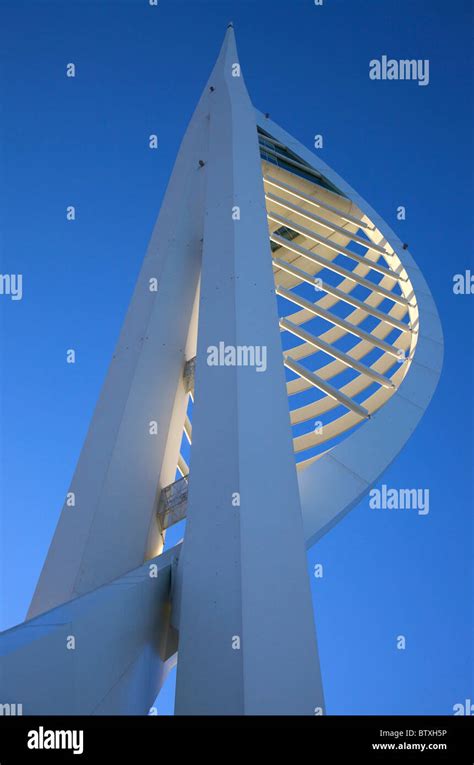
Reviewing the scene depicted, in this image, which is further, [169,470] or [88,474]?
[169,470]

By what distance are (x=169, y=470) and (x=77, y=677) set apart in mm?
2900

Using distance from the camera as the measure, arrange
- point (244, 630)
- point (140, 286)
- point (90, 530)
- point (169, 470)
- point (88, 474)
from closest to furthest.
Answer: point (244, 630)
point (90, 530)
point (88, 474)
point (169, 470)
point (140, 286)

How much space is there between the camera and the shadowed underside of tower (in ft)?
12.6

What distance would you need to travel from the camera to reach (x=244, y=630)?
3.88m

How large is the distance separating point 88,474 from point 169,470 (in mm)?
753

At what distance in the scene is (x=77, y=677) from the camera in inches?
143

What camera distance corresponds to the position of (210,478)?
4.57m

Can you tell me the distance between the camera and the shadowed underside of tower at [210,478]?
3852 millimetres

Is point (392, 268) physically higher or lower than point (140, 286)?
higher

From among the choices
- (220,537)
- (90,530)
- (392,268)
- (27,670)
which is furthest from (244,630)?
(392,268)

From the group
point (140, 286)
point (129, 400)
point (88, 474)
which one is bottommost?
point (88, 474)
